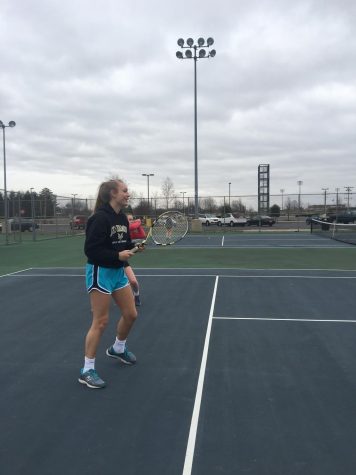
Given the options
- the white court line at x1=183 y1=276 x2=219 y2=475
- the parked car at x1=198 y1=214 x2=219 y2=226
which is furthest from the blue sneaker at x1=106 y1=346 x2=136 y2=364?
the parked car at x1=198 y1=214 x2=219 y2=226

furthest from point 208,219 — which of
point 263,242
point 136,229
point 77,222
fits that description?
point 136,229

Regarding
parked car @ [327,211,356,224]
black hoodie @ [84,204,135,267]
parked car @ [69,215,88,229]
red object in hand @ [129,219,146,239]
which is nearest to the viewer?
black hoodie @ [84,204,135,267]

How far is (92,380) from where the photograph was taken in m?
3.93

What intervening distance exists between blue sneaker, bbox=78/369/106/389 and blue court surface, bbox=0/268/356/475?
2.3 inches

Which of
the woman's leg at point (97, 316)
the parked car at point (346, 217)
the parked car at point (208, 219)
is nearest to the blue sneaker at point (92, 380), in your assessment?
the woman's leg at point (97, 316)

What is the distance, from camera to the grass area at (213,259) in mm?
12289

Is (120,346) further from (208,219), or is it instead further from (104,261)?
(208,219)

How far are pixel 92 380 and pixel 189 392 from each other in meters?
0.87

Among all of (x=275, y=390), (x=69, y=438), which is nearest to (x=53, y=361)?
(x=69, y=438)

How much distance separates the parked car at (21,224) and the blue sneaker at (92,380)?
19.6m

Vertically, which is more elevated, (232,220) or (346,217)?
(346,217)

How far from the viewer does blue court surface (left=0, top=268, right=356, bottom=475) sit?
2.84m

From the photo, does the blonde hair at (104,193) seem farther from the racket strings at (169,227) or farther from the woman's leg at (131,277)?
the racket strings at (169,227)

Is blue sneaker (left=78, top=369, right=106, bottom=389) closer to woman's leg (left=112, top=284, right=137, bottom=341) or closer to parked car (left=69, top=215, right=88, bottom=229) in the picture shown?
woman's leg (left=112, top=284, right=137, bottom=341)
